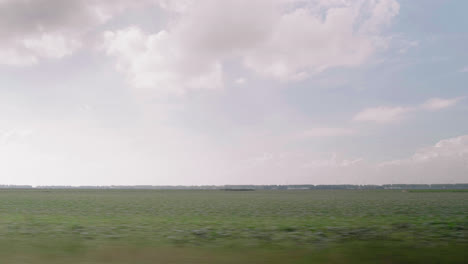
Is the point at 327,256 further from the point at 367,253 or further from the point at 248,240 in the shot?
the point at 248,240

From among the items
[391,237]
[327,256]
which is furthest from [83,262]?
[391,237]

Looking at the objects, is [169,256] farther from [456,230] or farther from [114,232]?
[456,230]

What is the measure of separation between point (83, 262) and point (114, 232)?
8.99 meters

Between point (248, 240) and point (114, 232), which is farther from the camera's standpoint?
point (114, 232)

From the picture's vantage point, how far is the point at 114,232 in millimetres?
18156

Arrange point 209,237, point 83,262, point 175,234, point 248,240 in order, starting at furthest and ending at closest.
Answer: point 175,234 → point 209,237 → point 248,240 → point 83,262

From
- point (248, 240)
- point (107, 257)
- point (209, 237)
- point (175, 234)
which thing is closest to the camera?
point (107, 257)

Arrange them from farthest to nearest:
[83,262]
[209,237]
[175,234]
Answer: [175,234], [209,237], [83,262]

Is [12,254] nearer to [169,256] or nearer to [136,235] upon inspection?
[169,256]

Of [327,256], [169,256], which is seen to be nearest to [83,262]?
[169,256]

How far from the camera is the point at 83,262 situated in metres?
9.58

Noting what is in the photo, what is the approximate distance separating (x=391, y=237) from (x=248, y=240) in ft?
22.9

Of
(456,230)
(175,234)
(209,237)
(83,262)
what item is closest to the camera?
→ (83,262)

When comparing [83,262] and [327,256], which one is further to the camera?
[327,256]
